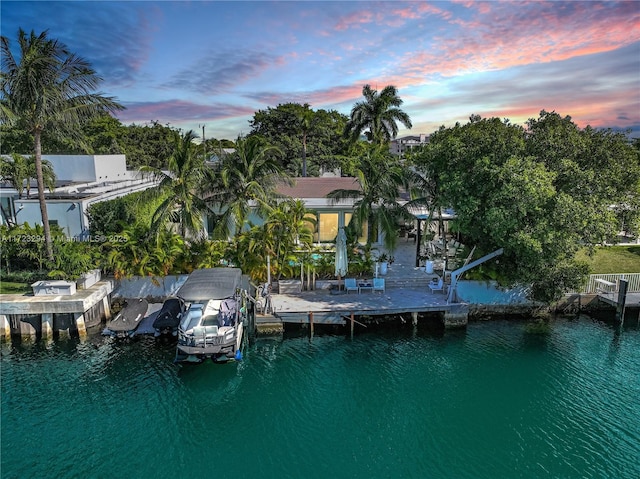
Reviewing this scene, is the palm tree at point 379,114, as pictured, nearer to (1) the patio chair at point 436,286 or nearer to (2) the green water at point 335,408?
(1) the patio chair at point 436,286

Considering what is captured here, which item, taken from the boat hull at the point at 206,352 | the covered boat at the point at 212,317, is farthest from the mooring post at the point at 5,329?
the boat hull at the point at 206,352

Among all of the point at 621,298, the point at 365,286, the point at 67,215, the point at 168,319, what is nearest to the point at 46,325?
the point at 168,319

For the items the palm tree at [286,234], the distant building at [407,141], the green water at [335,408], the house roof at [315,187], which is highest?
the distant building at [407,141]

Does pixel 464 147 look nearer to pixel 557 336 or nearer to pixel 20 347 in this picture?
pixel 557 336

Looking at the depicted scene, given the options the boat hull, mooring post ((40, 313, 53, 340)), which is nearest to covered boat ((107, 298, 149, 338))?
mooring post ((40, 313, 53, 340))

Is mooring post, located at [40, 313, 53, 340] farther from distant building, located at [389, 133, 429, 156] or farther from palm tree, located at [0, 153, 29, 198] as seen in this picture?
distant building, located at [389, 133, 429, 156]

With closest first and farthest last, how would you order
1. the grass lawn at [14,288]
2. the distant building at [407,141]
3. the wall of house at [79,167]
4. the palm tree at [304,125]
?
the grass lawn at [14,288] → the wall of house at [79,167] → the palm tree at [304,125] → the distant building at [407,141]
